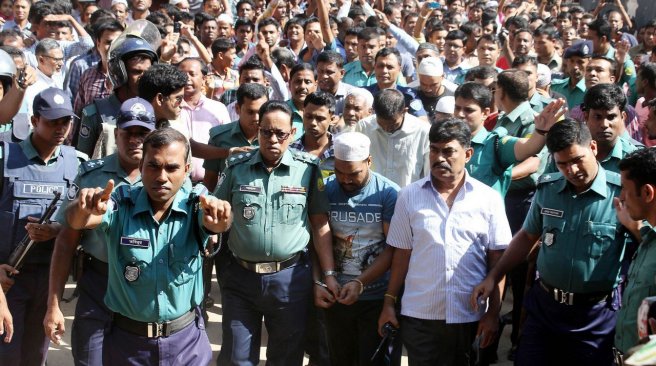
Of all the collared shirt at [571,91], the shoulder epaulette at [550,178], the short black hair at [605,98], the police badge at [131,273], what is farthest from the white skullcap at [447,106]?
the police badge at [131,273]

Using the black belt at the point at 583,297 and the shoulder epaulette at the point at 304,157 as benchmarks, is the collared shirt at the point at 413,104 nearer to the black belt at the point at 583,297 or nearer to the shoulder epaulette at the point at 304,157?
the shoulder epaulette at the point at 304,157

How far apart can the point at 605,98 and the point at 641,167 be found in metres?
1.55

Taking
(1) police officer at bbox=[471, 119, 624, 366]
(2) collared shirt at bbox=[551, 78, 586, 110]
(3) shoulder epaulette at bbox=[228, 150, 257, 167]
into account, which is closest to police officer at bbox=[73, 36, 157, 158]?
(3) shoulder epaulette at bbox=[228, 150, 257, 167]

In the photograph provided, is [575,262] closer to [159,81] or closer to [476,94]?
[476,94]

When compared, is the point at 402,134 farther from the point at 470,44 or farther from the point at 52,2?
the point at 52,2

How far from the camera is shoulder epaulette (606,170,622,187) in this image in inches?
174

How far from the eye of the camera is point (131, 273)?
3877 mm

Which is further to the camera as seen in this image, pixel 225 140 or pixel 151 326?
pixel 225 140

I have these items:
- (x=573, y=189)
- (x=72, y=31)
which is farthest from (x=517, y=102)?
(x=72, y=31)

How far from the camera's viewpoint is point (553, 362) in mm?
4512

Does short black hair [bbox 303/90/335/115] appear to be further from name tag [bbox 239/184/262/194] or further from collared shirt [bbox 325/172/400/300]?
name tag [bbox 239/184/262/194]

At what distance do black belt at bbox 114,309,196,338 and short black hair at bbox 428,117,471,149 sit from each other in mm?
1680

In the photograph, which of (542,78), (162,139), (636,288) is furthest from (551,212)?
(542,78)

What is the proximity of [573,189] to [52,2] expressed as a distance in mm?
7760
